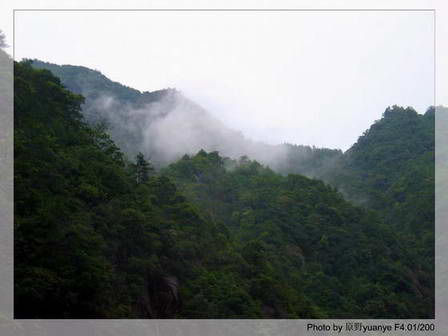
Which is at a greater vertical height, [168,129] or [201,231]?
[168,129]

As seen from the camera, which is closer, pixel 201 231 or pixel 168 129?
pixel 201 231

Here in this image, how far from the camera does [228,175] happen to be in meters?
49.1

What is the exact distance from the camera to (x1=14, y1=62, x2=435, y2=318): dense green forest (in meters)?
18.5

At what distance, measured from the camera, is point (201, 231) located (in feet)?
100

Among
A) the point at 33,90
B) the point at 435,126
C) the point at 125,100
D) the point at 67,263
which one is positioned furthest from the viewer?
the point at 125,100

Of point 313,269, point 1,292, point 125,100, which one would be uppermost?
point 125,100

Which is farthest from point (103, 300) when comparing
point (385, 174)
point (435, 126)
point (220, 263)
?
point (435, 126)

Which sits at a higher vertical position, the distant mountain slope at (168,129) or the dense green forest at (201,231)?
the distant mountain slope at (168,129)

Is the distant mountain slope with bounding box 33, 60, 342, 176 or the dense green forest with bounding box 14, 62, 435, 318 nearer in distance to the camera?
the dense green forest with bounding box 14, 62, 435, 318

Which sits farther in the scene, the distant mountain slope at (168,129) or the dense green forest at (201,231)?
the distant mountain slope at (168,129)

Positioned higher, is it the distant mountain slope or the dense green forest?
the distant mountain slope

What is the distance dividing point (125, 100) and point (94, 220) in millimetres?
55216

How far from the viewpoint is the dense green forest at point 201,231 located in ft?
60.8

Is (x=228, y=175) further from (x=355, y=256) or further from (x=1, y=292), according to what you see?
(x=1, y=292)
